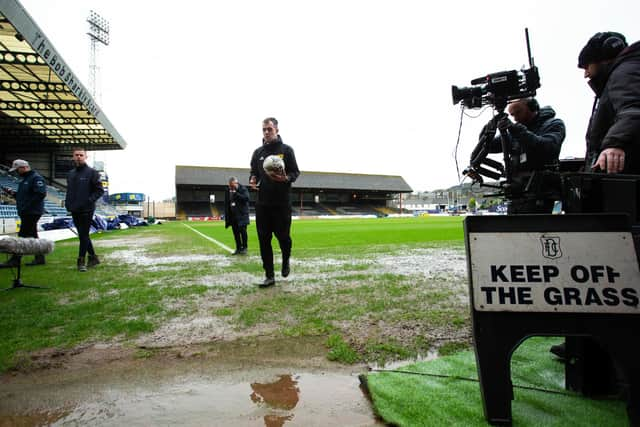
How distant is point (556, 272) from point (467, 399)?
68cm

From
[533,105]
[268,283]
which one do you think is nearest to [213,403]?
[268,283]

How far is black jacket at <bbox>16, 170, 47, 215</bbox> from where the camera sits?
5930mm

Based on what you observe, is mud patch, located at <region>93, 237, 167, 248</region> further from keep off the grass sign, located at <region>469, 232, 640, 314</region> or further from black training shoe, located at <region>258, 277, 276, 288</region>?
keep off the grass sign, located at <region>469, 232, 640, 314</region>

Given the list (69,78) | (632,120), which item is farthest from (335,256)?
(69,78)

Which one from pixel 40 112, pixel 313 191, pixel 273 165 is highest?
pixel 40 112

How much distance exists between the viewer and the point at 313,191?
5894cm

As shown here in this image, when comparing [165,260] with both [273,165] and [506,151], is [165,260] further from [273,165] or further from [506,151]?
[506,151]

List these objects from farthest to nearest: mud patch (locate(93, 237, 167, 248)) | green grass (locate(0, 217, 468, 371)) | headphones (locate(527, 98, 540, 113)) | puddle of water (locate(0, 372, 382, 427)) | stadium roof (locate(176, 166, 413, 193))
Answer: stadium roof (locate(176, 166, 413, 193))
mud patch (locate(93, 237, 167, 248))
headphones (locate(527, 98, 540, 113))
green grass (locate(0, 217, 468, 371))
puddle of water (locate(0, 372, 382, 427))

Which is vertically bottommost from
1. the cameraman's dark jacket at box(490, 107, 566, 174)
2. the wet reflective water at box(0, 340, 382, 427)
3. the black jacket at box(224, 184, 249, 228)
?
the wet reflective water at box(0, 340, 382, 427)

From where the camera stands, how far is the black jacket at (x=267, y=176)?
409 cm

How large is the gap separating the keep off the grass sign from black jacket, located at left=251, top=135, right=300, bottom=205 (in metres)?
2.97

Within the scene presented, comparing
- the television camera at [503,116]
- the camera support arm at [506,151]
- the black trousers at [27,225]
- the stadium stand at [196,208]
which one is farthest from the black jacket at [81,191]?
the stadium stand at [196,208]

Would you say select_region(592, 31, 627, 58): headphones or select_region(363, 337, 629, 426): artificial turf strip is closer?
select_region(363, 337, 629, 426): artificial turf strip

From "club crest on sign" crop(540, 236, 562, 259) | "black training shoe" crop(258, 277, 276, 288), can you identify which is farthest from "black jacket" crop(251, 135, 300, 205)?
"club crest on sign" crop(540, 236, 562, 259)
